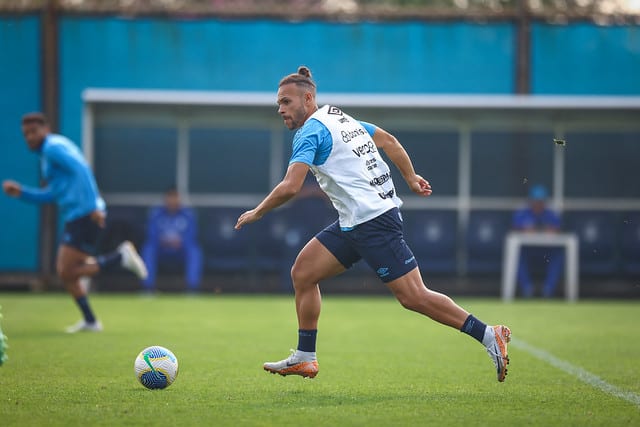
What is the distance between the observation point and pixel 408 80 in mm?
19719

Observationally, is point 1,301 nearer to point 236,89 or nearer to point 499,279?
point 236,89

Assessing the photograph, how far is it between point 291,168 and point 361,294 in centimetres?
1289

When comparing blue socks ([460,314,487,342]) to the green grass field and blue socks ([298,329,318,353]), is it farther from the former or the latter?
blue socks ([298,329,318,353])

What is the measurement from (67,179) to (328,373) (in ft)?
16.0

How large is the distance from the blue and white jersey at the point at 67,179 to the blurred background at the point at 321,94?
7.22 metres

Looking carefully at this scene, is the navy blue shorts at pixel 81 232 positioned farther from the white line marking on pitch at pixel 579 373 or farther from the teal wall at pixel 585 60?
the teal wall at pixel 585 60

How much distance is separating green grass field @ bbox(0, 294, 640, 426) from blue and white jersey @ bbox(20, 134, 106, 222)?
141cm

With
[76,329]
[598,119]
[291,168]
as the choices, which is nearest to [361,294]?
[598,119]

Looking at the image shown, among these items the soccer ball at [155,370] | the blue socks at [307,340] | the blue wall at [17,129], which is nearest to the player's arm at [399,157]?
the blue socks at [307,340]

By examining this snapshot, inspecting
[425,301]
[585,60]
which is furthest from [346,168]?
[585,60]

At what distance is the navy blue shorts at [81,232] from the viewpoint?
1181cm

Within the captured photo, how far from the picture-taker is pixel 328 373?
821 centimetres

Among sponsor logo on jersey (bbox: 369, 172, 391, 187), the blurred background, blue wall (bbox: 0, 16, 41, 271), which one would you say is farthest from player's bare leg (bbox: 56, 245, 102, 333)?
blue wall (bbox: 0, 16, 41, 271)

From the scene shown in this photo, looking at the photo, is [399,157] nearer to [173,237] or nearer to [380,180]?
[380,180]
